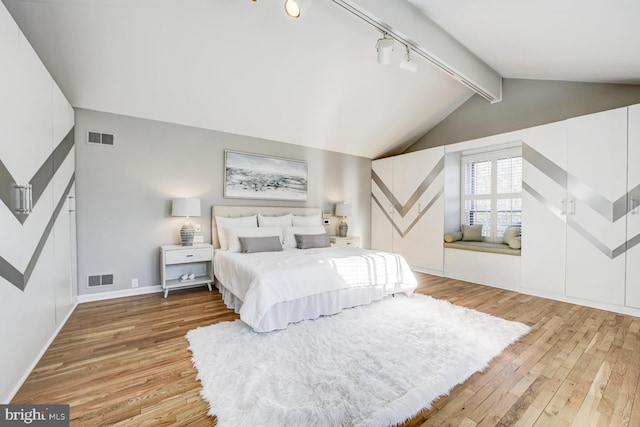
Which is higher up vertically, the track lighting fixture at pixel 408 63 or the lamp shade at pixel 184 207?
the track lighting fixture at pixel 408 63

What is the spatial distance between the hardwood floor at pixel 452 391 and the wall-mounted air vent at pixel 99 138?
2047 millimetres

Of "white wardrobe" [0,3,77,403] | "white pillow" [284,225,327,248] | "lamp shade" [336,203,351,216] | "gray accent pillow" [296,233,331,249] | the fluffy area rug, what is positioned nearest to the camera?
the fluffy area rug

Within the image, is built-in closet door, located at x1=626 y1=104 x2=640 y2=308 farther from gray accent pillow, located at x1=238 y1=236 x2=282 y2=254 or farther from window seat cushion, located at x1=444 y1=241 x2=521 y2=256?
gray accent pillow, located at x1=238 y1=236 x2=282 y2=254

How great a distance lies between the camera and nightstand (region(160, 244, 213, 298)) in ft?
11.7

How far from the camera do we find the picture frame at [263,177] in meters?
4.43

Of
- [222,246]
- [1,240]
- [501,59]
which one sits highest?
[501,59]

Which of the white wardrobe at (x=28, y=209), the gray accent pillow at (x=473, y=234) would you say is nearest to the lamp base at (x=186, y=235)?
the white wardrobe at (x=28, y=209)

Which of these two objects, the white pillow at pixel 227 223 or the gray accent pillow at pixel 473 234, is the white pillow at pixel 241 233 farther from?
the gray accent pillow at pixel 473 234

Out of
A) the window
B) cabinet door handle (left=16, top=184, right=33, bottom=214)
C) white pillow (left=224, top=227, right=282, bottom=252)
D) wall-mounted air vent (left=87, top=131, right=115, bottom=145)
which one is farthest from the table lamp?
the window

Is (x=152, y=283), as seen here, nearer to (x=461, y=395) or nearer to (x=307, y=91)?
(x=307, y=91)

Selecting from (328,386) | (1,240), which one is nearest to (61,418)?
(1,240)

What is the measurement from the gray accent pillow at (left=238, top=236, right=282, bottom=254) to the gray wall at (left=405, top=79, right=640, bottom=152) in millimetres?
3972

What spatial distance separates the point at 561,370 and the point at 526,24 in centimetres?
312

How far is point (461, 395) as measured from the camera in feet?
5.64
